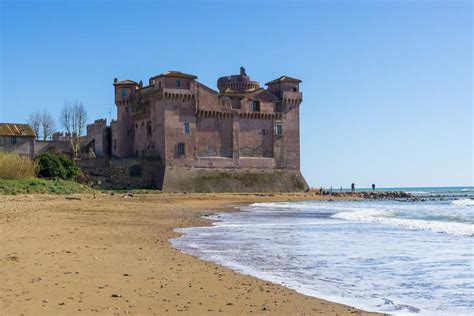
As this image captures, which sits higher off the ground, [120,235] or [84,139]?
[84,139]

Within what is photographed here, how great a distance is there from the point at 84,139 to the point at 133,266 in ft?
234

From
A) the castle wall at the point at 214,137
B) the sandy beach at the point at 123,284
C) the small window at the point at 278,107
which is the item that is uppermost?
the small window at the point at 278,107

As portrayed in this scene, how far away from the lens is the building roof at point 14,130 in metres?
65.0

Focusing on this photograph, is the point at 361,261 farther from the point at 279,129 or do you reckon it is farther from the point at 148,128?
the point at 279,129

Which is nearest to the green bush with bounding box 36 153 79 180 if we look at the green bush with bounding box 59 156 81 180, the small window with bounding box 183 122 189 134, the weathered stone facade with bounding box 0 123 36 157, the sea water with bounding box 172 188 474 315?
the green bush with bounding box 59 156 81 180

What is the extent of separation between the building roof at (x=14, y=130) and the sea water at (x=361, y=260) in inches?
2010

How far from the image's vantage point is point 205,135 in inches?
2379

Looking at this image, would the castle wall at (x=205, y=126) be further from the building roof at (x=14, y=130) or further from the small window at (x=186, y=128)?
the building roof at (x=14, y=130)

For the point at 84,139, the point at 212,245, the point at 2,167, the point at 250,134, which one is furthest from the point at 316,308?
the point at 84,139

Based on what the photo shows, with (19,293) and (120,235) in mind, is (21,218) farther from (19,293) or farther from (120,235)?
(19,293)

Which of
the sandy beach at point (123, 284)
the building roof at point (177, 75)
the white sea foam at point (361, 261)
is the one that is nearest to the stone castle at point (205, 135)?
the building roof at point (177, 75)

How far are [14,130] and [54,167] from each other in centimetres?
2303

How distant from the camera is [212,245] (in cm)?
1454

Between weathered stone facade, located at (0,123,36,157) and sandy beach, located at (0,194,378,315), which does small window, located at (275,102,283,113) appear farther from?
sandy beach, located at (0,194,378,315)
